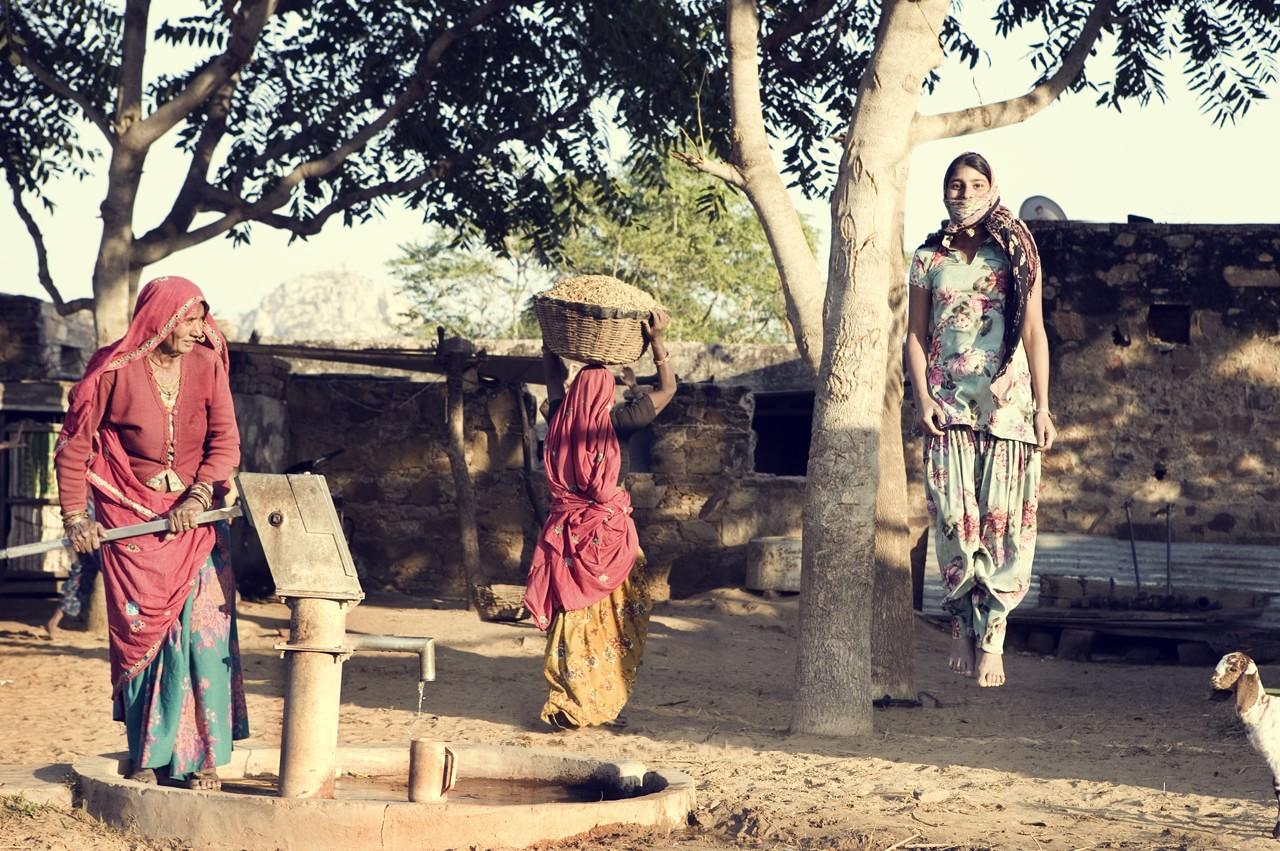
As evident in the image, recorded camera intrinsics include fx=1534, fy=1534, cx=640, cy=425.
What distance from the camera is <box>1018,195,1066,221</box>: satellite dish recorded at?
1304 cm

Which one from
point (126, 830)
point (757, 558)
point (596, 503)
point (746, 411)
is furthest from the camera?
point (746, 411)

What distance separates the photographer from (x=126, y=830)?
452 cm

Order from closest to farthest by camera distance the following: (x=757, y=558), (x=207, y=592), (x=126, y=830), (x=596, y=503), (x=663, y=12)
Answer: (x=126, y=830), (x=207, y=592), (x=596, y=503), (x=663, y=12), (x=757, y=558)

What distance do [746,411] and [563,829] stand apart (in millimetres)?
8896

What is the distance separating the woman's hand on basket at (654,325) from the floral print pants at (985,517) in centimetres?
212

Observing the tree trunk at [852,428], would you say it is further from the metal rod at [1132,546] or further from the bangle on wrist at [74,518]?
the metal rod at [1132,546]

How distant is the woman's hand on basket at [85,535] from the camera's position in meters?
4.78

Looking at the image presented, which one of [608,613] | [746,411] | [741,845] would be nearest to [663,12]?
[746,411]

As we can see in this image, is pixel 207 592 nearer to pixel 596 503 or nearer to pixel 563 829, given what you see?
pixel 563 829

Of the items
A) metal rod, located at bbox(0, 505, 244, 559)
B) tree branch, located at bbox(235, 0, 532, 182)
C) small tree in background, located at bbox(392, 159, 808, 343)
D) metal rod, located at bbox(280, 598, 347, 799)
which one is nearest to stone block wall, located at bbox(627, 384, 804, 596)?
tree branch, located at bbox(235, 0, 532, 182)

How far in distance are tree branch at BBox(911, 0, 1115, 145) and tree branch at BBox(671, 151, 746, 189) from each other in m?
0.87

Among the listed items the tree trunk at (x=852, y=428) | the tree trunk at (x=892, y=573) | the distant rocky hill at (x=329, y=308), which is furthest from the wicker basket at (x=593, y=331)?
the distant rocky hill at (x=329, y=308)

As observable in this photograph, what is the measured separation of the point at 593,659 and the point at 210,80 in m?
5.24

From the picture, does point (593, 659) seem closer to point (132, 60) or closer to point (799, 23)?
point (799, 23)
